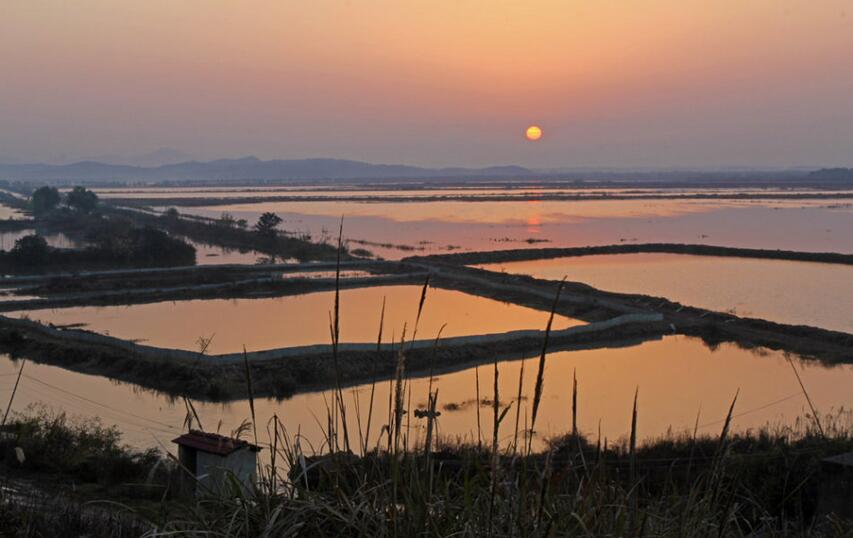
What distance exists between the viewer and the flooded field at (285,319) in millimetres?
13156

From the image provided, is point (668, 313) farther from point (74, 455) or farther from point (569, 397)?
point (74, 455)

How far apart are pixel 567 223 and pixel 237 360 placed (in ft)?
96.5

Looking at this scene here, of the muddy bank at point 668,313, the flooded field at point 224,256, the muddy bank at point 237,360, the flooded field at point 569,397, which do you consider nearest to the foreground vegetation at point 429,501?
the flooded field at point 569,397

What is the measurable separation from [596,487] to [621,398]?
897 cm

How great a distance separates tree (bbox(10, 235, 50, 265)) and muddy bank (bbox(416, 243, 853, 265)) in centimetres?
1056

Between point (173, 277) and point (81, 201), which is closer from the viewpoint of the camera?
point (173, 277)

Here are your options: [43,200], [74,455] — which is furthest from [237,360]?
[43,200]

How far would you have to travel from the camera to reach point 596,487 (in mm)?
1557

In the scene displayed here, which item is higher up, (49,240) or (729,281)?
(729,281)

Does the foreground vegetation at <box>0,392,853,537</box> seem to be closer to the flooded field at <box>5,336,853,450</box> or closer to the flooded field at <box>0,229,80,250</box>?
the flooded field at <box>5,336,853,450</box>

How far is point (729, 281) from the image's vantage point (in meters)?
19.8

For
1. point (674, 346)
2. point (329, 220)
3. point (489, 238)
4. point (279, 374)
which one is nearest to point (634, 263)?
point (489, 238)

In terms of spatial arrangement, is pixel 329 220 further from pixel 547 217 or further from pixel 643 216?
pixel 643 216

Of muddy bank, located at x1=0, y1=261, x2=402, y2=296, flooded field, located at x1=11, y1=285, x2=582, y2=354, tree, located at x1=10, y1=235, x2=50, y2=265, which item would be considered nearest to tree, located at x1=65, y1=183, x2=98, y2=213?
tree, located at x1=10, y1=235, x2=50, y2=265
